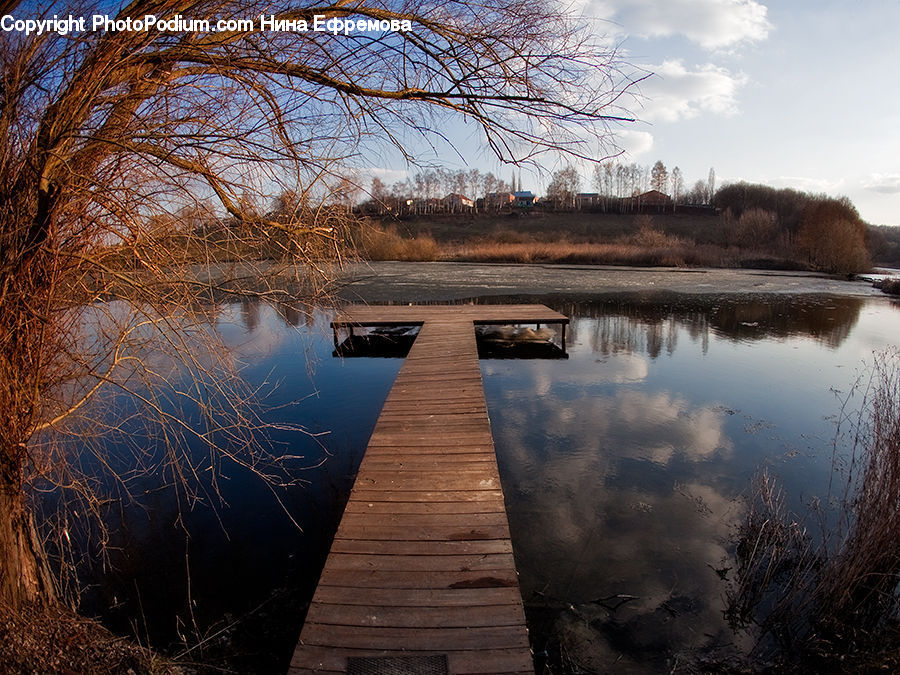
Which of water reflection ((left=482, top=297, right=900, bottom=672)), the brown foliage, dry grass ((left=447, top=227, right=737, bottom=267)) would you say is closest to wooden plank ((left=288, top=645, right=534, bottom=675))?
water reflection ((left=482, top=297, right=900, bottom=672))

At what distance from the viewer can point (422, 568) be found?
2945 mm

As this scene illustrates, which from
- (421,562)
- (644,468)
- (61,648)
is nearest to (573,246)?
(644,468)

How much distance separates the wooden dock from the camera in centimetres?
233

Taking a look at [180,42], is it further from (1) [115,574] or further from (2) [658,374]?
(2) [658,374]

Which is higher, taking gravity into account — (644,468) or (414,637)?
(414,637)

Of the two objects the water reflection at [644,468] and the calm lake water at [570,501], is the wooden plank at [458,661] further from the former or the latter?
the water reflection at [644,468]

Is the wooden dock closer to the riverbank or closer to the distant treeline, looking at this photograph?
the riverbank

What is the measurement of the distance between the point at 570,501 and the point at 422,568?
248 cm

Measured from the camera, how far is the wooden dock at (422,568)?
2.33 meters

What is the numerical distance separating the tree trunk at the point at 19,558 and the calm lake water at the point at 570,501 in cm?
85

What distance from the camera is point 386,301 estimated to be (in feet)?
55.3

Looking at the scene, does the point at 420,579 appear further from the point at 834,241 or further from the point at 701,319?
the point at 834,241

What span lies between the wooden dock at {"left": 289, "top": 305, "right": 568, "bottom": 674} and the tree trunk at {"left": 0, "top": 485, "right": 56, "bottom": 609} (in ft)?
5.18

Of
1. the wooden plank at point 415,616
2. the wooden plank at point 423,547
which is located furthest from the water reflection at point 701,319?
the wooden plank at point 415,616
